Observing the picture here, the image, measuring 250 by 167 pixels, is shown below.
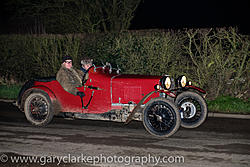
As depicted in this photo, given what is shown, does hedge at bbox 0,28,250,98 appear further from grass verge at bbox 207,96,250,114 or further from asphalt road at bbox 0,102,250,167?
asphalt road at bbox 0,102,250,167

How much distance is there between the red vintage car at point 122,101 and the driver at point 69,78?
0.41 feet

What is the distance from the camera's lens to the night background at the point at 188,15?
2230cm

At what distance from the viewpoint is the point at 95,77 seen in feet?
26.8

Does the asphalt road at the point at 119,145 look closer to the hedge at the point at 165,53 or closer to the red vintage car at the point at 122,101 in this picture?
the red vintage car at the point at 122,101

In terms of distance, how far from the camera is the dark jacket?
8.41m

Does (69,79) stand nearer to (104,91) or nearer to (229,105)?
(104,91)

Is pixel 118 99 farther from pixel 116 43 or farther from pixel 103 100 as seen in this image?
→ pixel 116 43

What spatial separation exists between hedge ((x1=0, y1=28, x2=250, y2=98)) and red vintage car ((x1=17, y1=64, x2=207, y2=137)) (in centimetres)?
208

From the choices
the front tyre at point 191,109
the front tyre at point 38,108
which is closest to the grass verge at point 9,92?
the front tyre at point 38,108

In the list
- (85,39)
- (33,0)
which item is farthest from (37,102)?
(33,0)

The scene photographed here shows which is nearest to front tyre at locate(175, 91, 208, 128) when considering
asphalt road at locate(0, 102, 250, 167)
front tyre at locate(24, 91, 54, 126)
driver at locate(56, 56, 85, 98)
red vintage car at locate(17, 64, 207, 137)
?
red vintage car at locate(17, 64, 207, 137)

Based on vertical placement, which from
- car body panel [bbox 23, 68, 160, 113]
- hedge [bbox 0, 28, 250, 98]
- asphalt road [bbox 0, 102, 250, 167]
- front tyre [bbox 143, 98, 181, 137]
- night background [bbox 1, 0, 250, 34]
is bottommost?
asphalt road [bbox 0, 102, 250, 167]

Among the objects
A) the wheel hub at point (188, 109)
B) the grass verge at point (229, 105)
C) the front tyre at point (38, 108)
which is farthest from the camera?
the grass verge at point (229, 105)

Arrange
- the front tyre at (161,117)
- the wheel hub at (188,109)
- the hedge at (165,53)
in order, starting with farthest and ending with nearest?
1. the hedge at (165,53)
2. the wheel hub at (188,109)
3. the front tyre at (161,117)
